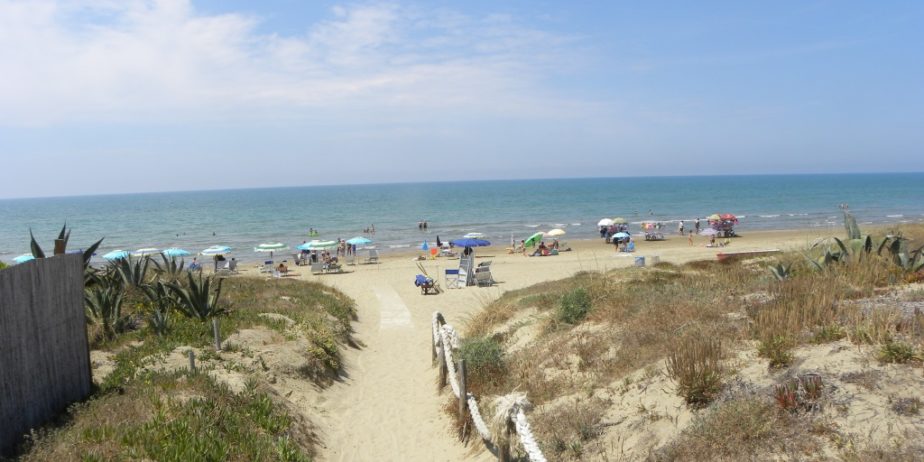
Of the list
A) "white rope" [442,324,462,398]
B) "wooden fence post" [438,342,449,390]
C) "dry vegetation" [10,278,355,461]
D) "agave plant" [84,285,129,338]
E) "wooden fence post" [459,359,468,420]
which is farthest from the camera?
"agave plant" [84,285,129,338]

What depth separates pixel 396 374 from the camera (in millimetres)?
11344

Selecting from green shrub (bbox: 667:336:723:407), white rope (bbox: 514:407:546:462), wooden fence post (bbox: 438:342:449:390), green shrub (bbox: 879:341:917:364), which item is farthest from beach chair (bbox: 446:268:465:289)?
green shrub (bbox: 879:341:917:364)

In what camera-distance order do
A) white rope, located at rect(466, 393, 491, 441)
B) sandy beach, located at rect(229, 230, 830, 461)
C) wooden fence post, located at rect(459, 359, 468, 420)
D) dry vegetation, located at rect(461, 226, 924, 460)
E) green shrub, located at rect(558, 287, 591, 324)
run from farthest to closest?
green shrub, located at rect(558, 287, 591, 324), sandy beach, located at rect(229, 230, 830, 461), wooden fence post, located at rect(459, 359, 468, 420), white rope, located at rect(466, 393, 491, 441), dry vegetation, located at rect(461, 226, 924, 460)

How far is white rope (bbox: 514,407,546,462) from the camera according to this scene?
4863mm

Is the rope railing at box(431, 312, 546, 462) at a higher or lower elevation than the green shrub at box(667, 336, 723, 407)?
lower

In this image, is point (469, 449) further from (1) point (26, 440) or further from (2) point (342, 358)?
(2) point (342, 358)

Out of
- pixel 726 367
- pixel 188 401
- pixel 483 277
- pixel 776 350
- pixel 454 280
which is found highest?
pixel 776 350

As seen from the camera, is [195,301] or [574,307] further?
[195,301]

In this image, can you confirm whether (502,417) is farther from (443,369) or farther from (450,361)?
(443,369)

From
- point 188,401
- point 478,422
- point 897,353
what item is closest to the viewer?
point 897,353

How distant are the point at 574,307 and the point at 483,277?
44.4ft

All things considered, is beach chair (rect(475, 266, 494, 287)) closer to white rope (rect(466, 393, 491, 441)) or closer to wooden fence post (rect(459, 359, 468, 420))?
wooden fence post (rect(459, 359, 468, 420))

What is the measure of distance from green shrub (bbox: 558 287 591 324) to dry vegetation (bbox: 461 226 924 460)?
4cm

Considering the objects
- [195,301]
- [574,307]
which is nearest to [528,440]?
[574,307]
